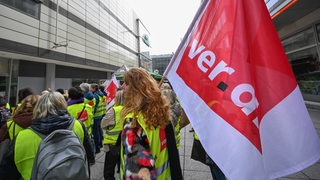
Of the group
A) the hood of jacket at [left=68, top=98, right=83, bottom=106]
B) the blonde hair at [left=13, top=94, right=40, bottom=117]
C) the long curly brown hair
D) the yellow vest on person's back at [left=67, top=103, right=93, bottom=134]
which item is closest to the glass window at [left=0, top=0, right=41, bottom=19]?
the hood of jacket at [left=68, top=98, right=83, bottom=106]

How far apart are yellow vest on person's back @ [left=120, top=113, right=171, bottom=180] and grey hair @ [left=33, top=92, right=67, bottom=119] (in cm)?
96

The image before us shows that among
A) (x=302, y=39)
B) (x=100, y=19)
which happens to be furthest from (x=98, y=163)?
(x=100, y=19)

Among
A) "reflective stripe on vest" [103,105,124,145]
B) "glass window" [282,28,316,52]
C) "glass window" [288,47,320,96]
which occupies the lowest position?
"reflective stripe on vest" [103,105,124,145]

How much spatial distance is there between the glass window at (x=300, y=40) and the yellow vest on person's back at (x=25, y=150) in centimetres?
1161

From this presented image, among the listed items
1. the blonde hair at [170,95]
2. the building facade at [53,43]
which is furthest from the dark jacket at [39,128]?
the building facade at [53,43]

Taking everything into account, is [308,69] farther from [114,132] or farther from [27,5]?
[27,5]

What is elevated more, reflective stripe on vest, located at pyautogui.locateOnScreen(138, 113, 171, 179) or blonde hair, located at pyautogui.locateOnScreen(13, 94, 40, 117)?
blonde hair, located at pyautogui.locateOnScreen(13, 94, 40, 117)

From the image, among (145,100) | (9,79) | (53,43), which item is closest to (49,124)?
(145,100)

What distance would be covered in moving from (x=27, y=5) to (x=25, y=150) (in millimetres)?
13920

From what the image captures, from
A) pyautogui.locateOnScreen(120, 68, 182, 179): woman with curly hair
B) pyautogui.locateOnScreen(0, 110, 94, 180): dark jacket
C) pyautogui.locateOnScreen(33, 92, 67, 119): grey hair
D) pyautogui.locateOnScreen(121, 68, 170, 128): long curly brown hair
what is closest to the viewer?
pyautogui.locateOnScreen(120, 68, 182, 179): woman with curly hair

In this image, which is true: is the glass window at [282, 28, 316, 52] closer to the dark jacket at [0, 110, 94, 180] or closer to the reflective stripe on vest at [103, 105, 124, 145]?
the reflective stripe on vest at [103, 105, 124, 145]

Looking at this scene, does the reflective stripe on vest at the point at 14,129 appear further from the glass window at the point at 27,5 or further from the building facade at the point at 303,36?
the glass window at the point at 27,5

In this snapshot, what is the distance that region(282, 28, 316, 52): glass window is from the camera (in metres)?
9.20

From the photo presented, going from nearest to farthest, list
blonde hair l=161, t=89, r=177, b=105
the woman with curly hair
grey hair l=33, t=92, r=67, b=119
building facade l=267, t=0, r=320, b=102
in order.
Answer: the woman with curly hair → grey hair l=33, t=92, r=67, b=119 → blonde hair l=161, t=89, r=177, b=105 → building facade l=267, t=0, r=320, b=102
